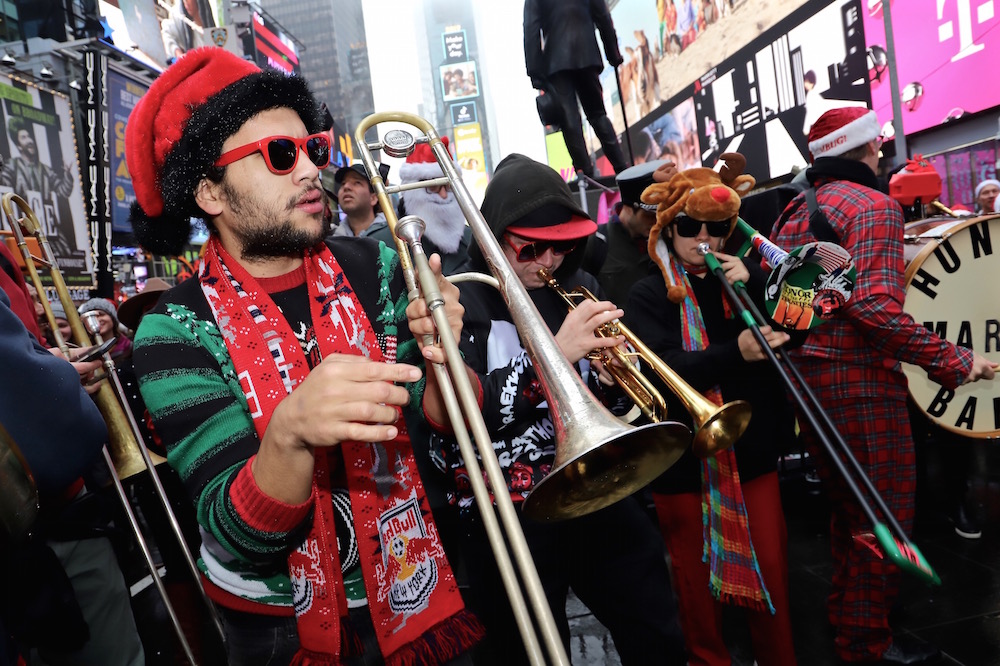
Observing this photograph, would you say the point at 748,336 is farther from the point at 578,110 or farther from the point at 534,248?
the point at 578,110

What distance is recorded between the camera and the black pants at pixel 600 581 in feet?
7.63

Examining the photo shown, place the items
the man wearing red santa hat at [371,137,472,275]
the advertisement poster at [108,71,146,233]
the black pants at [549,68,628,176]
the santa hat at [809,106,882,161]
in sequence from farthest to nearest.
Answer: the advertisement poster at [108,71,146,233]
the black pants at [549,68,628,176]
the man wearing red santa hat at [371,137,472,275]
the santa hat at [809,106,882,161]

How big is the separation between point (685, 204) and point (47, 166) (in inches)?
479

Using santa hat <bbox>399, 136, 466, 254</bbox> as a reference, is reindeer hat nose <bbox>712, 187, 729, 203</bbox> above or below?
below

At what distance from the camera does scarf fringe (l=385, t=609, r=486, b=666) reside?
1676 mm

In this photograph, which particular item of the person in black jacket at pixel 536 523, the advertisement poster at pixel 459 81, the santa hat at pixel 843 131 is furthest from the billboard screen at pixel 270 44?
the person in black jacket at pixel 536 523

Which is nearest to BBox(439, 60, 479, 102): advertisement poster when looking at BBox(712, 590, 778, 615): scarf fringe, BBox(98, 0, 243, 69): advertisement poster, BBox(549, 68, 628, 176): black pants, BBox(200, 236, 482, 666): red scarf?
BBox(98, 0, 243, 69): advertisement poster

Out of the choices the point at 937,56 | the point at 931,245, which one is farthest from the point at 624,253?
the point at 937,56

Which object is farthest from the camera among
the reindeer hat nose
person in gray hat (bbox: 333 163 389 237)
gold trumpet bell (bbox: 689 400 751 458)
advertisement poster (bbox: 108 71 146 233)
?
advertisement poster (bbox: 108 71 146 233)

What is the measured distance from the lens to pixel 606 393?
99.7 inches

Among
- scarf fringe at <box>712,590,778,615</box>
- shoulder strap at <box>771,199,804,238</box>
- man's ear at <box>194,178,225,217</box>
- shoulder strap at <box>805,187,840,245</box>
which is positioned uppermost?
man's ear at <box>194,178,225,217</box>

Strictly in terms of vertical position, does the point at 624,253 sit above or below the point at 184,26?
below

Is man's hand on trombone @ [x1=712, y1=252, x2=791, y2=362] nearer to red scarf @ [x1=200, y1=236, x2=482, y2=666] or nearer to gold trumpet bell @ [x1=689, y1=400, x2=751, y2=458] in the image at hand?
gold trumpet bell @ [x1=689, y1=400, x2=751, y2=458]

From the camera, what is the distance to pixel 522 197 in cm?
256
